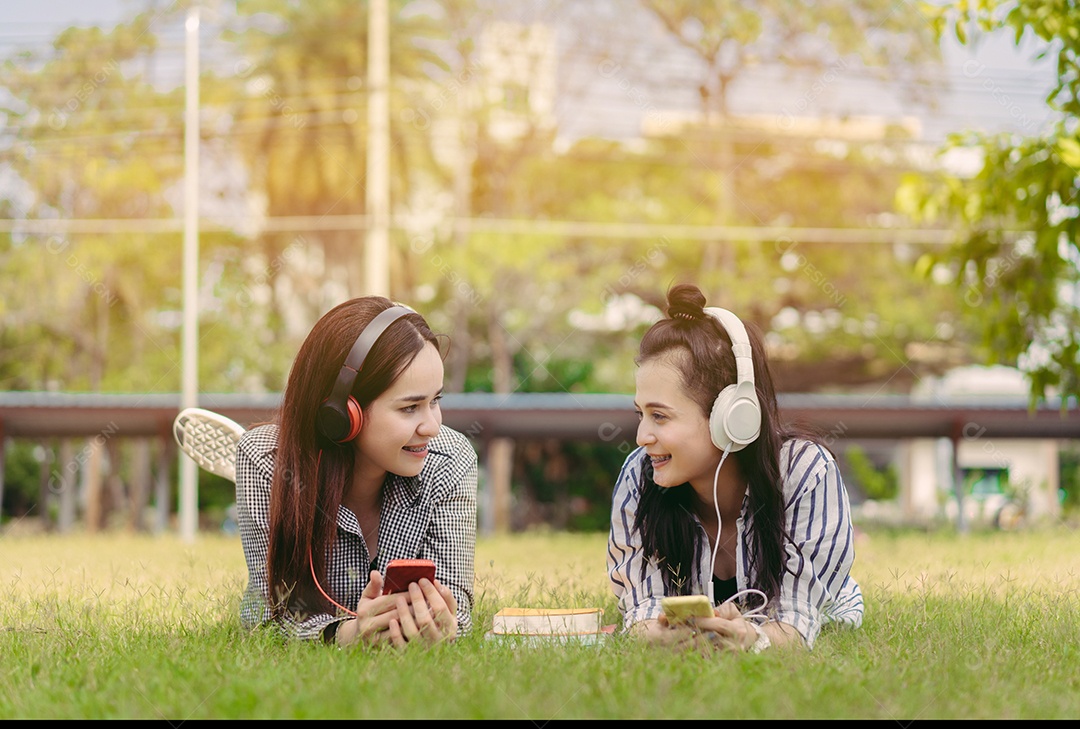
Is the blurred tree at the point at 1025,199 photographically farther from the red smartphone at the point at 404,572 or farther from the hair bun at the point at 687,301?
the red smartphone at the point at 404,572

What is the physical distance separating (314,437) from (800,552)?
1415mm

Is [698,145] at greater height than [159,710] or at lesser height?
greater

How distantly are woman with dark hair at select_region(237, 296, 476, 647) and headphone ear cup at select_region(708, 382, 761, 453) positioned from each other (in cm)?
79

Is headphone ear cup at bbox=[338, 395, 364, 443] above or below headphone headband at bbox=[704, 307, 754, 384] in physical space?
below

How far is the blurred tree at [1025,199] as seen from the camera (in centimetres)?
508

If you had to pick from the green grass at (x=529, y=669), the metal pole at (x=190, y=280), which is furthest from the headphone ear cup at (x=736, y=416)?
the metal pole at (x=190, y=280)

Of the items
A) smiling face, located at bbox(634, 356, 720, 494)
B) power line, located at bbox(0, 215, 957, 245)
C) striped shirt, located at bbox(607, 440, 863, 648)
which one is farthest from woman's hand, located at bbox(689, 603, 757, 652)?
power line, located at bbox(0, 215, 957, 245)

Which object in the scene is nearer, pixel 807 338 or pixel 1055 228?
pixel 1055 228

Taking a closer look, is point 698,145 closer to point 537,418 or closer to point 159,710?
point 537,418

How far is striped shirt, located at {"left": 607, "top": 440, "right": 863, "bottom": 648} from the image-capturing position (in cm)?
292

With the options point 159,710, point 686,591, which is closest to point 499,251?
point 686,591

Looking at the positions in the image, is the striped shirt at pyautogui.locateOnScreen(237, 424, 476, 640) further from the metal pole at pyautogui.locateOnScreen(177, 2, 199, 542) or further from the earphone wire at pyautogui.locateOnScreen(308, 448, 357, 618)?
the metal pole at pyautogui.locateOnScreen(177, 2, 199, 542)

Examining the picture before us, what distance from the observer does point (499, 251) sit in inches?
655

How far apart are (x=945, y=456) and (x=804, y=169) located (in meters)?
12.4
